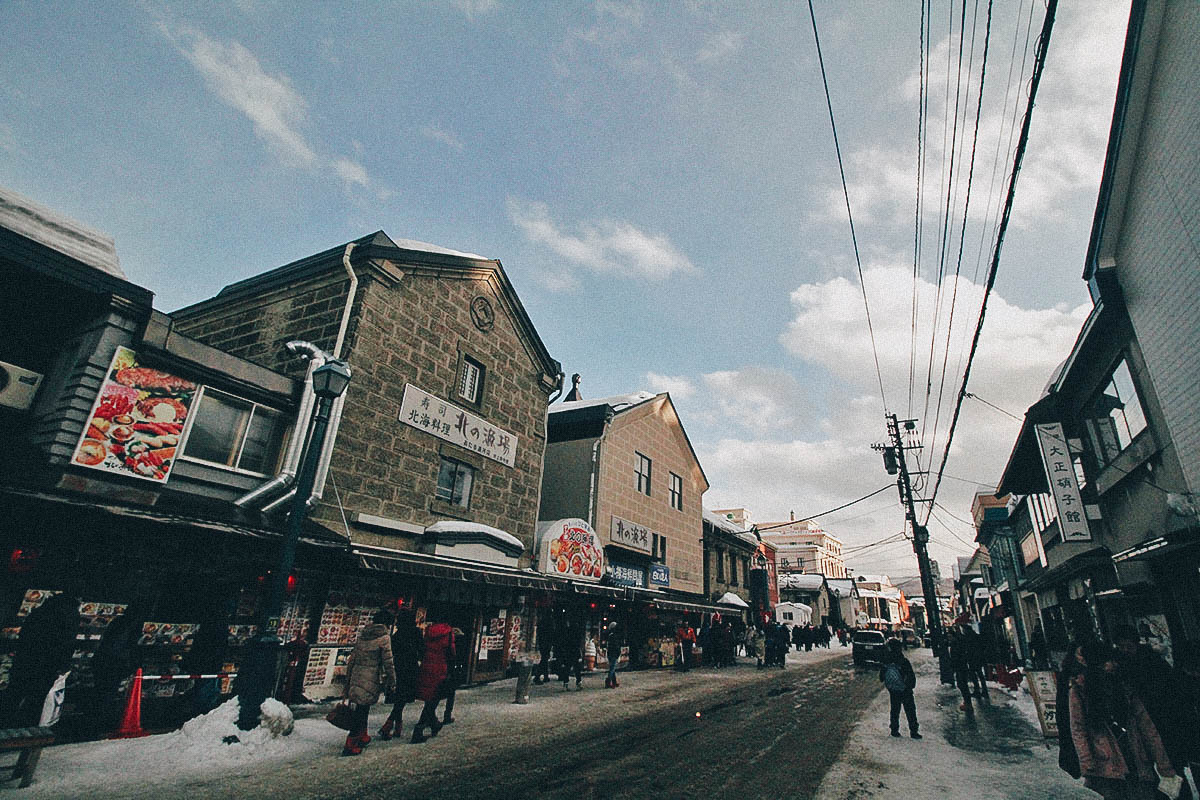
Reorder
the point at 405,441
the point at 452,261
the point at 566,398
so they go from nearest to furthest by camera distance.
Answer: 1. the point at 405,441
2. the point at 452,261
3. the point at 566,398

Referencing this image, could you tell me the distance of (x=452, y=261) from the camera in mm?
15859

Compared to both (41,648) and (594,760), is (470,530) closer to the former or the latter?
(594,760)

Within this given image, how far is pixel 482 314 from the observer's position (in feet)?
55.6

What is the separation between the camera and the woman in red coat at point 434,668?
8055 mm

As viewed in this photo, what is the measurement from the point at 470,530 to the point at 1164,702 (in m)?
12.3

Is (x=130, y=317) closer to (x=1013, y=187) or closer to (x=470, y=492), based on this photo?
(x=470, y=492)

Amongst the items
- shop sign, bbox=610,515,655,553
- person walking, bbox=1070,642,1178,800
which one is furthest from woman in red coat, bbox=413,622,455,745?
shop sign, bbox=610,515,655,553

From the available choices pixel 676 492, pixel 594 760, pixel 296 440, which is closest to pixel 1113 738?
pixel 594 760

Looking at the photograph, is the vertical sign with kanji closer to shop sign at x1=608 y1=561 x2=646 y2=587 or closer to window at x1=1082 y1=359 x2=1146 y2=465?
window at x1=1082 y1=359 x2=1146 y2=465

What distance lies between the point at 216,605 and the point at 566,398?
64.2 ft

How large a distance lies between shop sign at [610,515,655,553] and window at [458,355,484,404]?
764 cm

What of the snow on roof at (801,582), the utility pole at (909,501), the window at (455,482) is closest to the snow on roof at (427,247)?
the window at (455,482)

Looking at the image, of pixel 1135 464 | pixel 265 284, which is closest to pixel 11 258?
pixel 265 284

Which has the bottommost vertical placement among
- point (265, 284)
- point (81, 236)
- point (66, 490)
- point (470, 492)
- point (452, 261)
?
point (66, 490)
